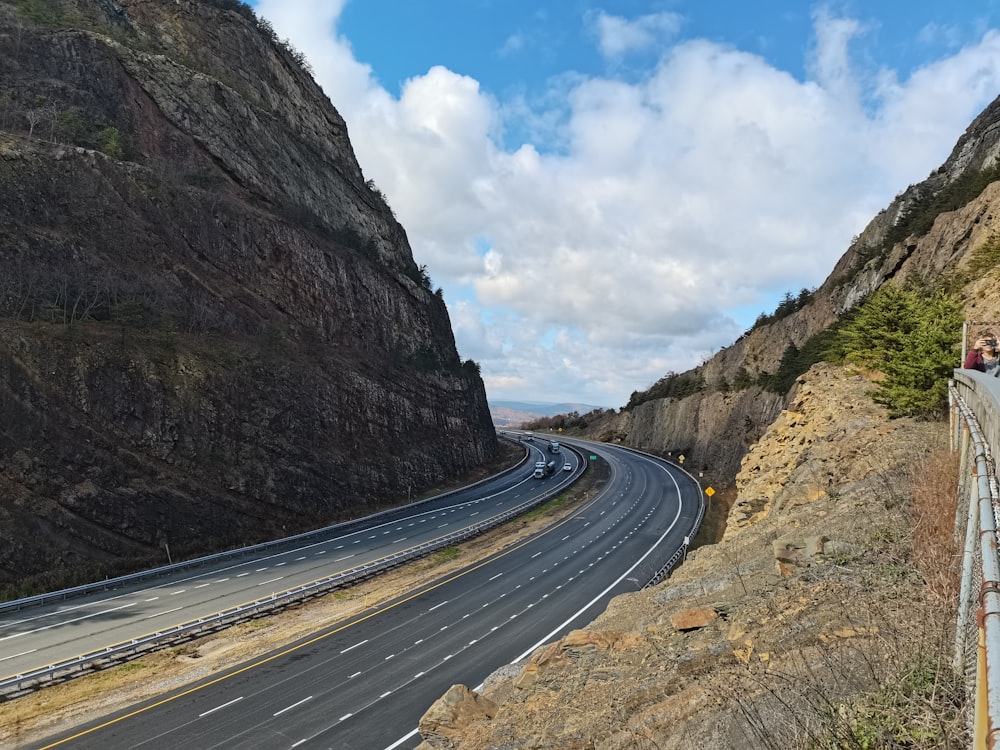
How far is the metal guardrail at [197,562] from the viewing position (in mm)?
25875

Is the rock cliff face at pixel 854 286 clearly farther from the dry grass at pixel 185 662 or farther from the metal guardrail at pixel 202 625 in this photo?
the metal guardrail at pixel 202 625

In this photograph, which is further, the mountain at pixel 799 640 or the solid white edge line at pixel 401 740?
the solid white edge line at pixel 401 740

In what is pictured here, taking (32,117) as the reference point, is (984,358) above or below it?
below

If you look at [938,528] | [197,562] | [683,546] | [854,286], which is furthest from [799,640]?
[854,286]

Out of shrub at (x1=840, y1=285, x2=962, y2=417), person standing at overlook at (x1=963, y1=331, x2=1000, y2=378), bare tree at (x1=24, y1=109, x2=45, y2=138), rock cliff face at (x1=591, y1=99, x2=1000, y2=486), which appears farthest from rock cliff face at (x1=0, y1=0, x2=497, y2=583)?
person standing at overlook at (x1=963, y1=331, x2=1000, y2=378)

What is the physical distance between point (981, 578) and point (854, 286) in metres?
52.0

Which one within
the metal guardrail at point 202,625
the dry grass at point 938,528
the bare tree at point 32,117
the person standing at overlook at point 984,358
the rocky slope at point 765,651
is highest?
the bare tree at point 32,117

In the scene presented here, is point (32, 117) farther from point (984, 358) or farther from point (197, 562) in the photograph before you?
point (984, 358)

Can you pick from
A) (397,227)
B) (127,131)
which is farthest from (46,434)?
(397,227)

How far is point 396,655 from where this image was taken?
2094 centimetres

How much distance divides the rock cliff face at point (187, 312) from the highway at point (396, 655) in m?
7.00

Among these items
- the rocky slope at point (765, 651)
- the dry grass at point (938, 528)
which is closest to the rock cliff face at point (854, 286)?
the dry grass at point (938, 528)

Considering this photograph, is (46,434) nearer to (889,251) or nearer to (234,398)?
(234,398)

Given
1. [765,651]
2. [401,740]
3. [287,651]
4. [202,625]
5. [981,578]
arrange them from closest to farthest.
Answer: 1. [981,578]
2. [765,651]
3. [401,740]
4. [287,651]
5. [202,625]
